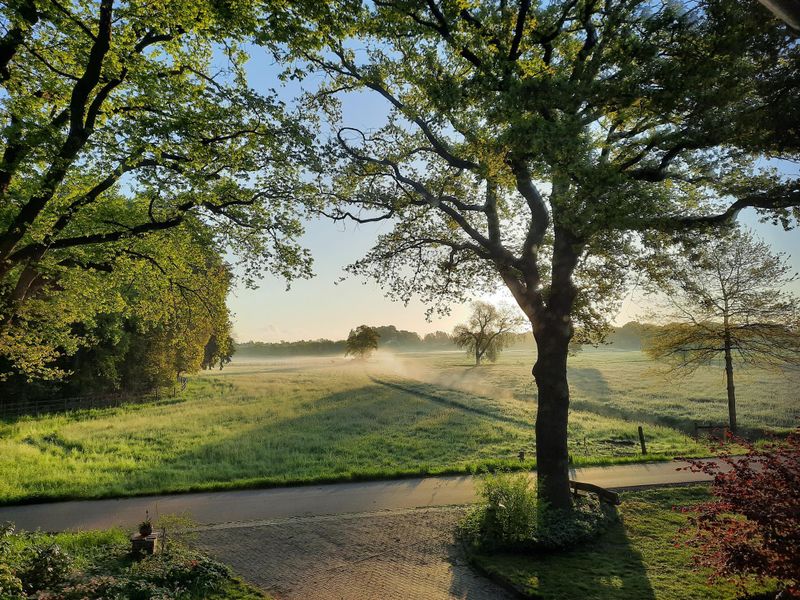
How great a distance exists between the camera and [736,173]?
34.6 feet

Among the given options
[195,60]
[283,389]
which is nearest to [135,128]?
[195,60]

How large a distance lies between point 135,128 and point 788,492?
42.0ft

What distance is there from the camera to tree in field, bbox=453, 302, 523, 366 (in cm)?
6475

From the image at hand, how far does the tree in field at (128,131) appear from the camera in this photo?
28.5 ft

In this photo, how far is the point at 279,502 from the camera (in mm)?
12773

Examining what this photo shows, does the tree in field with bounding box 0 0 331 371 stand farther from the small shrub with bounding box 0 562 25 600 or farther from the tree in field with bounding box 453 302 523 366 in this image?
the tree in field with bounding box 453 302 523 366

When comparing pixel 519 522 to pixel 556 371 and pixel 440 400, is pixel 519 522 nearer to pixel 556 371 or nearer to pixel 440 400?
pixel 556 371

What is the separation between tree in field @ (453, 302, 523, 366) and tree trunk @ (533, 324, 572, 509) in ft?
168

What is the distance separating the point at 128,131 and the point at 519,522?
11.6m

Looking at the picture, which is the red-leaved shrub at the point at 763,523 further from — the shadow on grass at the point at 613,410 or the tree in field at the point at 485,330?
the tree in field at the point at 485,330

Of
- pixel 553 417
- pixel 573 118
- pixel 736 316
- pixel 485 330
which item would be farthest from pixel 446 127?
pixel 485 330

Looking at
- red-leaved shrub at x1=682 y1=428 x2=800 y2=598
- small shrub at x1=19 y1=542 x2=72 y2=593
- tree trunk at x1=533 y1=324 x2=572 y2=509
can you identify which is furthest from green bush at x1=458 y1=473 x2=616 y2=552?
small shrub at x1=19 y1=542 x2=72 y2=593

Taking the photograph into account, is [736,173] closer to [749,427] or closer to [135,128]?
[135,128]

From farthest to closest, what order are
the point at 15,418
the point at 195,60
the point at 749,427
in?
the point at 15,418
the point at 749,427
the point at 195,60
